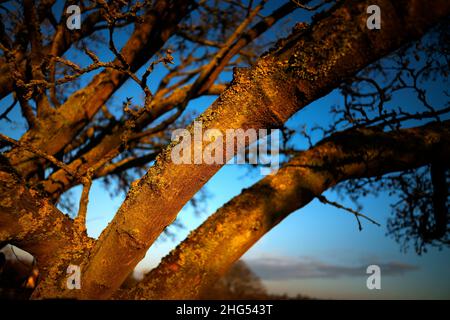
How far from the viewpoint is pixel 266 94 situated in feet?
4.45

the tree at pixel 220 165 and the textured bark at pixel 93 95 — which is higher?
the textured bark at pixel 93 95

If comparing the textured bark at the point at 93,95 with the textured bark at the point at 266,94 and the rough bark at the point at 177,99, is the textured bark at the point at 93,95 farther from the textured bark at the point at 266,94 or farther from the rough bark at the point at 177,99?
the textured bark at the point at 266,94

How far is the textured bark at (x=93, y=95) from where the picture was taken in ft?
10.8

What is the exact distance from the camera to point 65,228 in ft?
6.16

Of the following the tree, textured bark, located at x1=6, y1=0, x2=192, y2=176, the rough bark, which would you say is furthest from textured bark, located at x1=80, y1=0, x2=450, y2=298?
textured bark, located at x1=6, y1=0, x2=192, y2=176

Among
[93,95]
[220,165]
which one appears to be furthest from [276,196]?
[93,95]

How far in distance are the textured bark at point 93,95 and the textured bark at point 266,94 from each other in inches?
87.0

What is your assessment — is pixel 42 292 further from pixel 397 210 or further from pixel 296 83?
pixel 397 210

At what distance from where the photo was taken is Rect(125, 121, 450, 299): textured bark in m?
1.76

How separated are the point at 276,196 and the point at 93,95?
2.66 metres

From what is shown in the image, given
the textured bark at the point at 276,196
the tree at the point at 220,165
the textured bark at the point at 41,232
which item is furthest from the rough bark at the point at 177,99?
the textured bark at the point at 276,196

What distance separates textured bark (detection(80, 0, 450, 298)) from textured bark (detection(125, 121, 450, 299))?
30 cm
